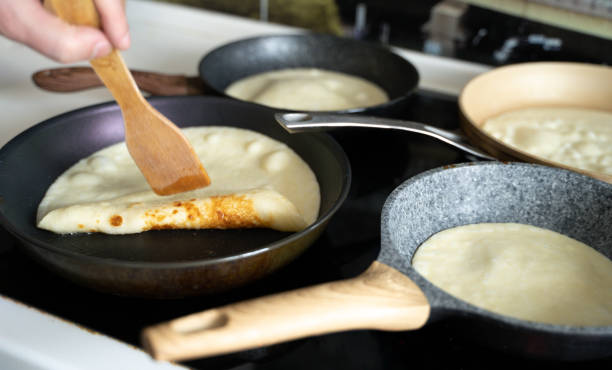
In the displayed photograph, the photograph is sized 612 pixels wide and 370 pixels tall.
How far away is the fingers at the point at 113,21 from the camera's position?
0.66 metres

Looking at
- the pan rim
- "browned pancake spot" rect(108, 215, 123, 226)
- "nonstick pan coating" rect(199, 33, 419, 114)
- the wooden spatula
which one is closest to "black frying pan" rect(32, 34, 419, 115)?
"nonstick pan coating" rect(199, 33, 419, 114)

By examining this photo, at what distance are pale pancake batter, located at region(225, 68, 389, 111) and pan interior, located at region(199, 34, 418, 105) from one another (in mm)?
19

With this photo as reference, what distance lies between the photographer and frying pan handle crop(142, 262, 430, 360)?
0.43 meters

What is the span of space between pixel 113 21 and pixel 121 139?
287 mm

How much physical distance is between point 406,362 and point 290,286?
17 centimetres

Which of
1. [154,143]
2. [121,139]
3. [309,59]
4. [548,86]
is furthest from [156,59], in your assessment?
[548,86]

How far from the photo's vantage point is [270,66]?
128cm

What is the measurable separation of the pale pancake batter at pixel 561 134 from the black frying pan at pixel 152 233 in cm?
36

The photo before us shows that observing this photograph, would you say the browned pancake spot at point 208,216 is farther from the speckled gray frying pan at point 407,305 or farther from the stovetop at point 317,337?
the speckled gray frying pan at point 407,305

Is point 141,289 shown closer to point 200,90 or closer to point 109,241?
point 109,241

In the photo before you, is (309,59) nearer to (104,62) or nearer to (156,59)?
(156,59)

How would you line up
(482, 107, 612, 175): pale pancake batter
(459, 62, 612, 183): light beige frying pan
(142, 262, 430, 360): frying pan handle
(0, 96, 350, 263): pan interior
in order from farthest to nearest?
1. (459, 62, 612, 183): light beige frying pan
2. (482, 107, 612, 175): pale pancake batter
3. (0, 96, 350, 263): pan interior
4. (142, 262, 430, 360): frying pan handle

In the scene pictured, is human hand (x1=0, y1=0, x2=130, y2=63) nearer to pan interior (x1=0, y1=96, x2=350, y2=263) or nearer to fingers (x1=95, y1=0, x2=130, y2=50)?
fingers (x1=95, y1=0, x2=130, y2=50)

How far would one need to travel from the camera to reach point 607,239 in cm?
71
